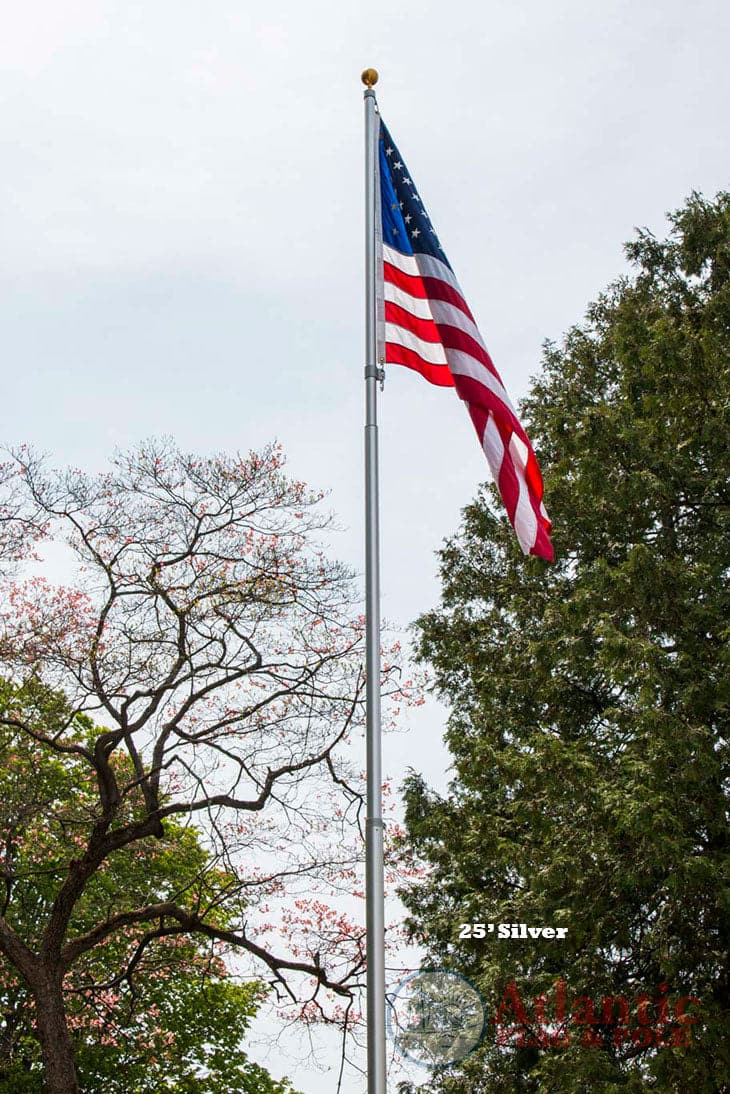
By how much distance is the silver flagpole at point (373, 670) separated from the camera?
4.89 m

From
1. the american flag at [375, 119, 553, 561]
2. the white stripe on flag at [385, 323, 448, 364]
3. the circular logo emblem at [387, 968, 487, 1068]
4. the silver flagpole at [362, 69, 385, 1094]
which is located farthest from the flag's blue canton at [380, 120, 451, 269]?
the circular logo emblem at [387, 968, 487, 1068]

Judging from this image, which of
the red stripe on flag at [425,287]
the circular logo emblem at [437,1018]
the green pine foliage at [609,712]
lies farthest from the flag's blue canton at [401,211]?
the circular logo emblem at [437,1018]

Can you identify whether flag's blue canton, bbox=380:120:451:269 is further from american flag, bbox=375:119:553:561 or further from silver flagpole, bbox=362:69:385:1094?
silver flagpole, bbox=362:69:385:1094

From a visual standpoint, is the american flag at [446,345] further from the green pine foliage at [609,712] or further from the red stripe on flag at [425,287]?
the green pine foliage at [609,712]

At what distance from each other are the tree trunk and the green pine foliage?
393cm

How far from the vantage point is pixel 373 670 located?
212 inches

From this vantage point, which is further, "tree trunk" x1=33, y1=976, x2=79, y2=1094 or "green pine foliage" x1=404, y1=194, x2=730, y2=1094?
"tree trunk" x1=33, y1=976, x2=79, y2=1094

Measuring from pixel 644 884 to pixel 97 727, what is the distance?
34.1 ft

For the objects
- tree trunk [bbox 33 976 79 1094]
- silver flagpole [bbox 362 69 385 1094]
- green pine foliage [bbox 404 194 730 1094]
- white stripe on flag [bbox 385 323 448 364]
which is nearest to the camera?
silver flagpole [bbox 362 69 385 1094]

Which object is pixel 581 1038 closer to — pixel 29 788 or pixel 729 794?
pixel 729 794

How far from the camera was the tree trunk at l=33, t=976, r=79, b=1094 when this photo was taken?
439 inches

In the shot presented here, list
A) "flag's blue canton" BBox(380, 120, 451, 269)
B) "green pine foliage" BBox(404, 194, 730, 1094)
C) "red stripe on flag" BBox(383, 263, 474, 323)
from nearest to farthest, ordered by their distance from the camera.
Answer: "red stripe on flag" BBox(383, 263, 474, 323) < "flag's blue canton" BBox(380, 120, 451, 269) < "green pine foliage" BBox(404, 194, 730, 1094)

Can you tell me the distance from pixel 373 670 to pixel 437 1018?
8.18 m

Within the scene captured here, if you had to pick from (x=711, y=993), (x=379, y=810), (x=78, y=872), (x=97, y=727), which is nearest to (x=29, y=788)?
(x=78, y=872)
